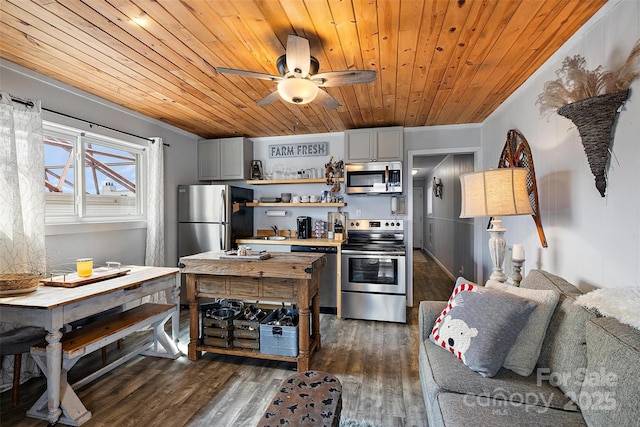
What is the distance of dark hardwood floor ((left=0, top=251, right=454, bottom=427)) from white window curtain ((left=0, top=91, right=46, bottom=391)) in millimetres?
675

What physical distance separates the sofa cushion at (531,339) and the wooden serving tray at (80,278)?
2.71 m

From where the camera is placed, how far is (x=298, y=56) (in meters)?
1.76

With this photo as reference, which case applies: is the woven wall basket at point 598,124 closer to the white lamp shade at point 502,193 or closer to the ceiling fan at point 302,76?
the white lamp shade at point 502,193

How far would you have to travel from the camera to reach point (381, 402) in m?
1.96

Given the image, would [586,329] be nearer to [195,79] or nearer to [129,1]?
[129,1]

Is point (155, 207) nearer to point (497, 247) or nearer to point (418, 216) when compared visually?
point (497, 247)

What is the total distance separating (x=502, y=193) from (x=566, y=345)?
91 centimetres

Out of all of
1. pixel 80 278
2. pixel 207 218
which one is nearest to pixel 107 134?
pixel 207 218

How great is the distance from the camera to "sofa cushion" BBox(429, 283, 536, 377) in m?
1.37

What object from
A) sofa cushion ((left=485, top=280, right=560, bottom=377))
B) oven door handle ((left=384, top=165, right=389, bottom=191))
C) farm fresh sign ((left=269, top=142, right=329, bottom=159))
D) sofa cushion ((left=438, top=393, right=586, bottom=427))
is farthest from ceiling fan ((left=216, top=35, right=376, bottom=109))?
farm fresh sign ((left=269, top=142, right=329, bottom=159))

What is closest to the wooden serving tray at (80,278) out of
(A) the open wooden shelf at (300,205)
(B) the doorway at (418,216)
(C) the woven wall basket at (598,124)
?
(A) the open wooden shelf at (300,205)

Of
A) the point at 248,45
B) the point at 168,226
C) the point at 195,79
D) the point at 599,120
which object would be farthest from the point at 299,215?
the point at 599,120

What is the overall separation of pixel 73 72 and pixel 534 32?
3.45m

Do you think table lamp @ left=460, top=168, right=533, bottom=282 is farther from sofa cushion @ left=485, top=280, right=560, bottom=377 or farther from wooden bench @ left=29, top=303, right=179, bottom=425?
wooden bench @ left=29, top=303, right=179, bottom=425
